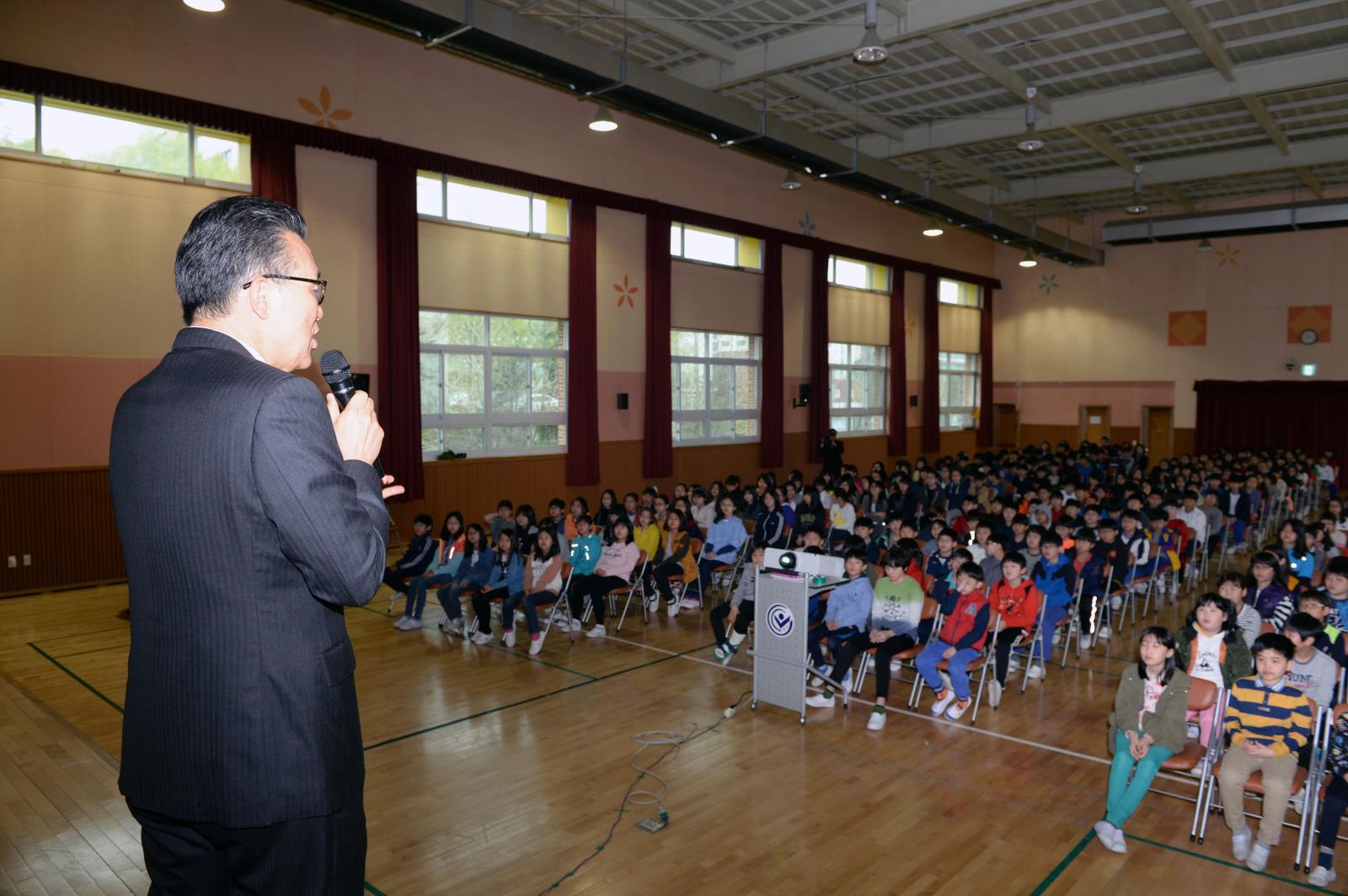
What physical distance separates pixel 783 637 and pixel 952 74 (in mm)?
10800

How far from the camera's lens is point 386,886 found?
149 inches

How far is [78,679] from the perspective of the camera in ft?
21.5

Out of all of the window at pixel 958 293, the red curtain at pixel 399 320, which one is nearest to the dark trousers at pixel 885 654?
the red curtain at pixel 399 320

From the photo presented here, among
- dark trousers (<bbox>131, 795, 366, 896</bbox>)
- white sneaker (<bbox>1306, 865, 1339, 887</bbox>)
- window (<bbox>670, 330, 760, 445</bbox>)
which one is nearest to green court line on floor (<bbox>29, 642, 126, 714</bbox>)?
dark trousers (<bbox>131, 795, 366, 896</bbox>)

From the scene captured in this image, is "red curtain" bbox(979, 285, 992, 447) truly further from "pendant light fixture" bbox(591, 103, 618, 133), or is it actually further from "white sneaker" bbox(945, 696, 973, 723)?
"white sneaker" bbox(945, 696, 973, 723)

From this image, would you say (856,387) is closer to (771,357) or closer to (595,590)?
(771,357)

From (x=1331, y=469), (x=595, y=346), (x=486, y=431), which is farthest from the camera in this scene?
(x=1331, y=469)

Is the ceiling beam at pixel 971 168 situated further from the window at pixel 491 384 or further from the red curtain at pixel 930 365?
the window at pixel 491 384

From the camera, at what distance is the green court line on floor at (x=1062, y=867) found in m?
3.80

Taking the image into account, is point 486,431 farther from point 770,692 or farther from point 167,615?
point 167,615

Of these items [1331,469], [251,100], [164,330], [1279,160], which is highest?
[1279,160]

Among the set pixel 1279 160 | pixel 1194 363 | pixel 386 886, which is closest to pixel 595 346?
pixel 386 886

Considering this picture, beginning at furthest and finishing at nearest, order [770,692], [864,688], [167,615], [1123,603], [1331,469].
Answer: [1331,469]
[1123,603]
[864,688]
[770,692]
[167,615]

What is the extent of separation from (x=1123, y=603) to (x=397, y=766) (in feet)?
22.9
